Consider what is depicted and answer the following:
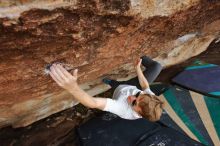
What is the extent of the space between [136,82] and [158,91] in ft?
2.67

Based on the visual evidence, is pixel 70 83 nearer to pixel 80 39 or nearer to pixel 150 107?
pixel 80 39

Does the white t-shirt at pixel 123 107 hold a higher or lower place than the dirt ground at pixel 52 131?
higher

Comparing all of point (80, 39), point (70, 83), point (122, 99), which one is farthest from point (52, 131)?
point (70, 83)

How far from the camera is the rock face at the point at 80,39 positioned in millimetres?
1933

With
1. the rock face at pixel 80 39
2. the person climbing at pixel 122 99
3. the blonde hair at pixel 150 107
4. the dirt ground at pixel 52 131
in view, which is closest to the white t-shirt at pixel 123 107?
the person climbing at pixel 122 99

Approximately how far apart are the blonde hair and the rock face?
1.89 feet

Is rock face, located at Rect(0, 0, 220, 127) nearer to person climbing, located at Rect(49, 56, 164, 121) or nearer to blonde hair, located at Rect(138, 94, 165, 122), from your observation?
person climbing, located at Rect(49, 56, 164, 121)

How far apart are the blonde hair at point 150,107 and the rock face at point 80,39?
1.89ft

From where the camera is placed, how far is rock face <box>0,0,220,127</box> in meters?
1.93

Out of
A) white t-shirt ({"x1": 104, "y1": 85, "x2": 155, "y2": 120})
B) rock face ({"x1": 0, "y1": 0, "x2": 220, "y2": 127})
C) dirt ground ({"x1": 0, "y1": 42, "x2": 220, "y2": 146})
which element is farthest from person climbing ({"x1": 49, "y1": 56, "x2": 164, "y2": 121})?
dirt ground ({"x1": 0, "y1": 42, "x2": 220, "y2": 146})

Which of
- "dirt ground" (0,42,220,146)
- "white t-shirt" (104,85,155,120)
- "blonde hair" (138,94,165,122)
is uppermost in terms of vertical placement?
"blonde hair" (138,94,165,122)

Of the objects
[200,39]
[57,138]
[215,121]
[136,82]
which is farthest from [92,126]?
[200,39]

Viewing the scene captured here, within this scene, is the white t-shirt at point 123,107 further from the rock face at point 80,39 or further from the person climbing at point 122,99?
the rock face at point 80,39

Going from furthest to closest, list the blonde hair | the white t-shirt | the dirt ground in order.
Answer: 1. the dirt ground
2. the white t-shirt
3. the blonde hair
